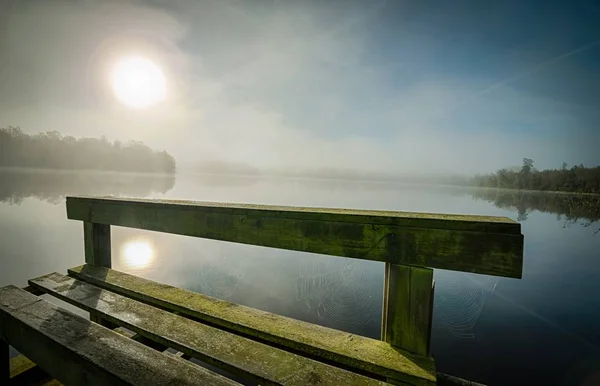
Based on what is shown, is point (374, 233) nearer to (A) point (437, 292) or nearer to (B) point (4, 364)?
(B) point (4, 364)

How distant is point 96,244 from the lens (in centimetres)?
302

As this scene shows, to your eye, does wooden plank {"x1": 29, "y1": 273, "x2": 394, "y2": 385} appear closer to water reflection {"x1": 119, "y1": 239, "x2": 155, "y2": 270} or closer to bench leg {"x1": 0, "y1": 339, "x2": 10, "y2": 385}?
bench leg {"x1": 0, "y1": 339, "x2": 10, "y2": 385}

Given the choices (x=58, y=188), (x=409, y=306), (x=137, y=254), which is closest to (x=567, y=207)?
(x=137, y=254)

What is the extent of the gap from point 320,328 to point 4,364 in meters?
2.53

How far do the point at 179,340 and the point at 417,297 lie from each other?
4.73 ft

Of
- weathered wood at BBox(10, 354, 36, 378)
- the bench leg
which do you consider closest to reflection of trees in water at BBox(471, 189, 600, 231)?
weathered wood at BBox(10, 354, 36, 378)

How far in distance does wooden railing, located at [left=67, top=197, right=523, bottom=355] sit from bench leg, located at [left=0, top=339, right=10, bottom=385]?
5.84 ft

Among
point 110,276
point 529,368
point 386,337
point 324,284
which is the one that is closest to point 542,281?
point 529,368

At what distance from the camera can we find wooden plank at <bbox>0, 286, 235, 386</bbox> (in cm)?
136

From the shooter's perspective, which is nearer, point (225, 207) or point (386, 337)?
point (386, 337)

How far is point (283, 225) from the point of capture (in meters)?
1.78

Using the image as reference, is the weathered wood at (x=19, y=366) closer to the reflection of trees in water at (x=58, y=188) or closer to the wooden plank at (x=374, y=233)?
the wooden plank at (x=374, y=233)

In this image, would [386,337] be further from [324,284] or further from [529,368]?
[324,284]

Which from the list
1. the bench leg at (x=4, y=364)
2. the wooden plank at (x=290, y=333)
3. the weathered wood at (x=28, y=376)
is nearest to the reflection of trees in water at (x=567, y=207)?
the wooden plank at (x=290, y=333)
